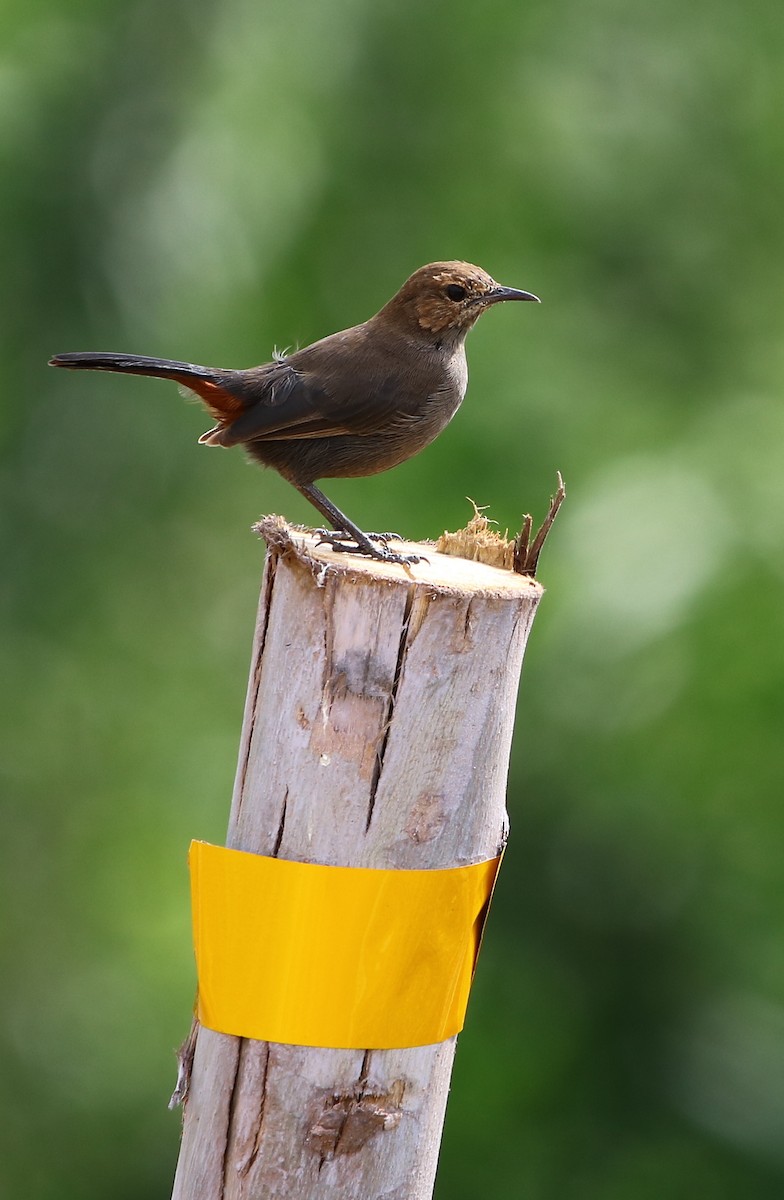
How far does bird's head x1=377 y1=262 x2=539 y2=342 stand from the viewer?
259 cm

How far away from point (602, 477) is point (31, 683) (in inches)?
78.1

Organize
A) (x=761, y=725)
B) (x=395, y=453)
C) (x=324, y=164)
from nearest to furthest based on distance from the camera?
(x=395, y=453) → (x=761, y=725) → (x=324, y=164)

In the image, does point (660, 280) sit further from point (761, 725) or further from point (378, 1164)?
point (378, 1164)

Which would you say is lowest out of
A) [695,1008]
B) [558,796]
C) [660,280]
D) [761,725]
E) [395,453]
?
[695,1008]

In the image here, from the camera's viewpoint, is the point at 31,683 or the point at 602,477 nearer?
the point at 602,477

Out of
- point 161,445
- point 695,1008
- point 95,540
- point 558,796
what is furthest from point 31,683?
point 695,1008

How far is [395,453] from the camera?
8.30 feet

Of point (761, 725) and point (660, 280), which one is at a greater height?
point (660, 280)

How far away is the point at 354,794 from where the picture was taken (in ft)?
5.65

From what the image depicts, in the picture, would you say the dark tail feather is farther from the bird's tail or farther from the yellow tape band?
the yellow tape band

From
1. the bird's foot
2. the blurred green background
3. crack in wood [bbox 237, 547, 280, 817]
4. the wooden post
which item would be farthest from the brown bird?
the blurred green background

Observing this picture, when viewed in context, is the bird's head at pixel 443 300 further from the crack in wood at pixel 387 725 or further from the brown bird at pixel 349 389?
the crack in wood at pixel 387 725

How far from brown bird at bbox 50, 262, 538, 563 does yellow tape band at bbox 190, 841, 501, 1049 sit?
803 mm

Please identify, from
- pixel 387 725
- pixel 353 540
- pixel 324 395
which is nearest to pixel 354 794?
pixel 387 725
